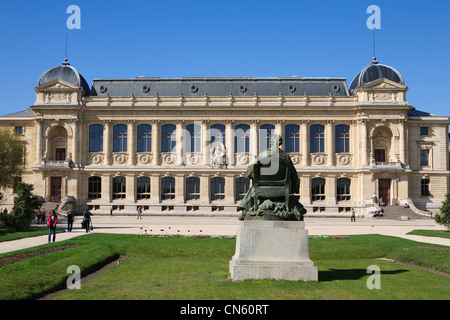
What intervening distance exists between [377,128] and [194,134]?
2665 cm

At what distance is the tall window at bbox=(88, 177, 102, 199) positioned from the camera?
6912cm

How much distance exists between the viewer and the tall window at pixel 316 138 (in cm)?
6962

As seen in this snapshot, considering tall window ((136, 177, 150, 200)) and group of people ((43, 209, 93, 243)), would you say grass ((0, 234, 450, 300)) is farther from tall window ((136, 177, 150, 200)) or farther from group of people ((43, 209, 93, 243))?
tall window ((136, 177, 150, 200))

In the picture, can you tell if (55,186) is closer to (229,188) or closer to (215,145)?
(215,145)

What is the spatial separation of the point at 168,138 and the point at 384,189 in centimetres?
3188

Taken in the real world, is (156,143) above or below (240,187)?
above

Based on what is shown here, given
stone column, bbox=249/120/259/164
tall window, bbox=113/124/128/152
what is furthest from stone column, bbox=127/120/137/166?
stone column, bbox=249/120/259/164

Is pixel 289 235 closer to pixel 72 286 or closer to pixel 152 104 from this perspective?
pixel 72 286

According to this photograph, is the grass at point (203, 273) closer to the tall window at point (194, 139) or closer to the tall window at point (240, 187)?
the tall window at point (240, 187)

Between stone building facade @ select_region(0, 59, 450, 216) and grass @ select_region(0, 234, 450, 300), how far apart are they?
39082 millimetres

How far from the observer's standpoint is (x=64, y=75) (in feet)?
233

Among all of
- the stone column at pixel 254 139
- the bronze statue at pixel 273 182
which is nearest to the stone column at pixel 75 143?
the stone column at pixel 254 139

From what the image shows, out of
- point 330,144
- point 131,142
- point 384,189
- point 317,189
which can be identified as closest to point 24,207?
→ point 131,142

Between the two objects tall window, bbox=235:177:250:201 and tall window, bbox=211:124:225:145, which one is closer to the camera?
tall window, bbox=235:177:250:201
